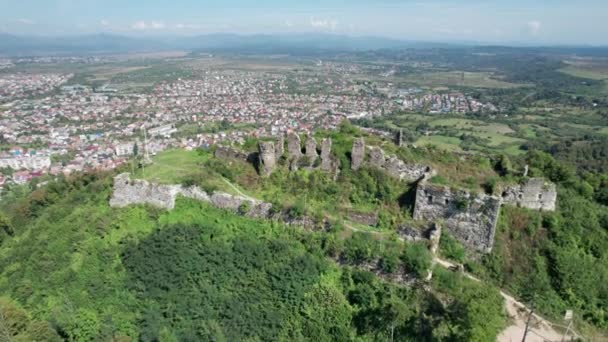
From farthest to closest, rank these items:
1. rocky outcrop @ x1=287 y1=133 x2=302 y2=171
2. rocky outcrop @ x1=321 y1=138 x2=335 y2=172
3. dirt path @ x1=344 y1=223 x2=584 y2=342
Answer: rocky outcrop @ x1=287 y1=133 x2=302 y2=171 < rocky outcrop @ x1=321 y1=138 x2=335 y2=172 < dirt path @ x1=344 y1=223 x2=584 y2=342

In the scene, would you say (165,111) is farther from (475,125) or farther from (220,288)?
(220,288)

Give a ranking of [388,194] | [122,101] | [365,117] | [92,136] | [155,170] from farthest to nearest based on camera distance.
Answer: [122,101] < [365,117] < [92,136] < [155,170] < [388,194]

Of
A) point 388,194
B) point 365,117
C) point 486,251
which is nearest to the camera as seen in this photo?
point 486,251

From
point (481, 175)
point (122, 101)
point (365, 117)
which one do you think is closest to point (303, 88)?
point (365, 117)

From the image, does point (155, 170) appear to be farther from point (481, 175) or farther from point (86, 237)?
point (481, 175)

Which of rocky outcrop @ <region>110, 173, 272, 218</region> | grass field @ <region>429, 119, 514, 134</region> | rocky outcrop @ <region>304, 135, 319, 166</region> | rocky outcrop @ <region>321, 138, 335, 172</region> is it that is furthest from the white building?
grass field @ <region>429, 119, 514, 134</region>

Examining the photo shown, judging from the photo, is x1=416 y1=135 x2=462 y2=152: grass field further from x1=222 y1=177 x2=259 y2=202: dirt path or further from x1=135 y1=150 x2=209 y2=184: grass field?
x1=222 y1=177 x2=259 y2=202: dirt path

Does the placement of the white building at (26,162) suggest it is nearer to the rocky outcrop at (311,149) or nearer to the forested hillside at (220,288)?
→ the forested hillside at (220,288)
